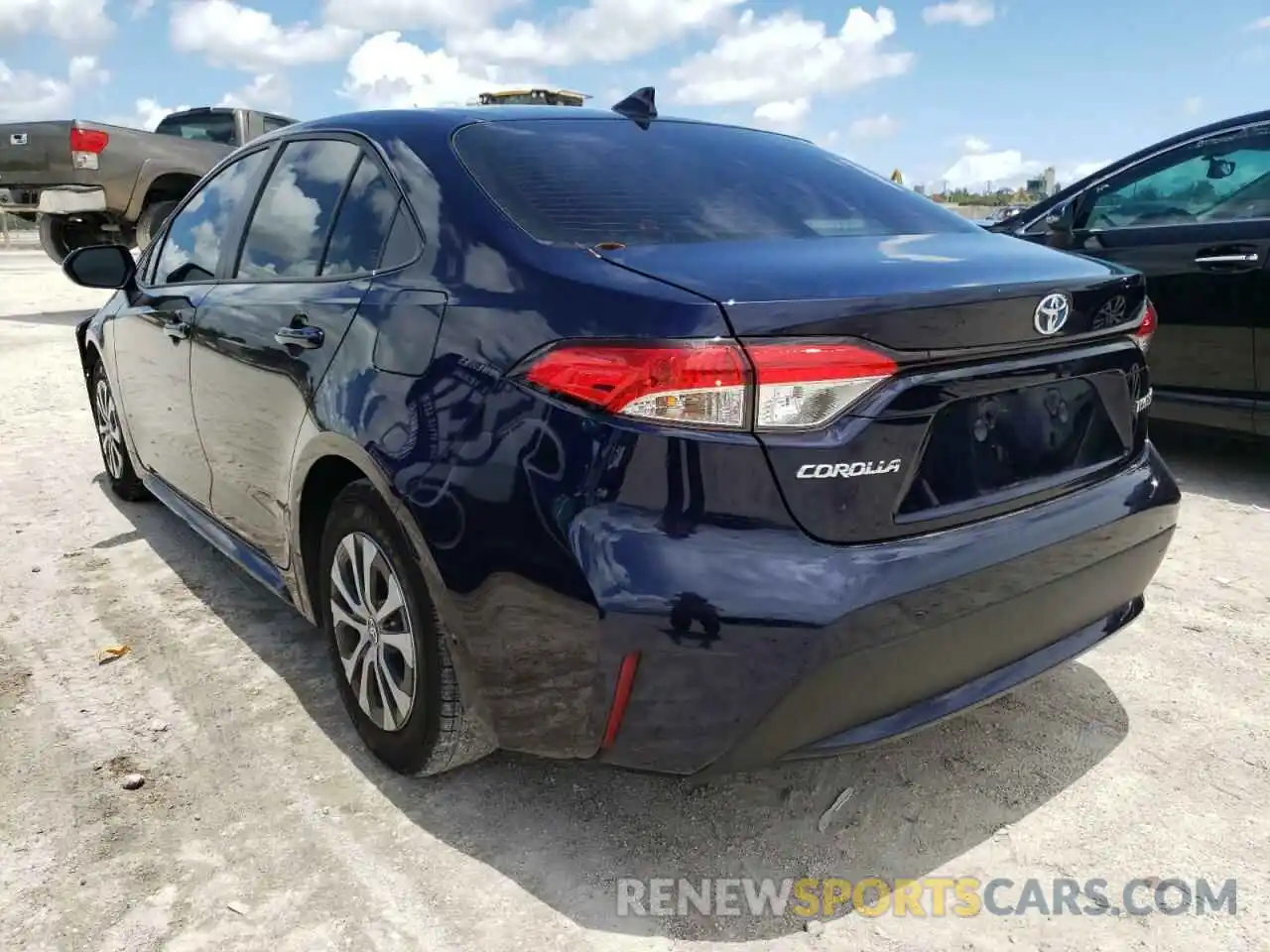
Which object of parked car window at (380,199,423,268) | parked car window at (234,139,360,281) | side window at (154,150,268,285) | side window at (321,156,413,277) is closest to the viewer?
parked car window at (380,199,423,268)

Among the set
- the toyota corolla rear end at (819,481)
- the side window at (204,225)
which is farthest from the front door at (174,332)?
the toyota corolla rear end at (819,481)

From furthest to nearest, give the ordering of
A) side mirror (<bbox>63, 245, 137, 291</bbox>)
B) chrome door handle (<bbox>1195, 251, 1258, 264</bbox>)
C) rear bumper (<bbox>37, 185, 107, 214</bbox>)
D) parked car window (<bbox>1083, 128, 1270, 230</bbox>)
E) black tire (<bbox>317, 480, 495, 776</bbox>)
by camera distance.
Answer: rear bumper (<bbox>37, 185, 107, 214</bbox>)
parked car window (<bbox>1083, 128, 1270, 230</bbox>)
chrome door handle (<bbox>1195, 251, 1258, 264</bbox>)
side mirror (<bbox>63, 245, 137, 291</bbox>)
black tire (<bbox>317, 480, 495, 776</bbox>)

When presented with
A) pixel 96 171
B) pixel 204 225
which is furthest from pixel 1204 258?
pixel 96 171

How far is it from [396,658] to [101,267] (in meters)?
2.77

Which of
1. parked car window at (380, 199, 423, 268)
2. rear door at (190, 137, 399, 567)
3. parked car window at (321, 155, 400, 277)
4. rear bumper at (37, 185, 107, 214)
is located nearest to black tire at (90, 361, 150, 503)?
rear door at (190, 137, 399, 567)

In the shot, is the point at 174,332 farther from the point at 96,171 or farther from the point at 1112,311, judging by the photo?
the point at 96,171

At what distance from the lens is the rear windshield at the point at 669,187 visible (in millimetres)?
2242

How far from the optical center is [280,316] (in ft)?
8.92

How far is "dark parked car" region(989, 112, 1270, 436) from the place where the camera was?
448 centimetres

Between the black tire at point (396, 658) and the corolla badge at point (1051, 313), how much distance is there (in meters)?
1.37

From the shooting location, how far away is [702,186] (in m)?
2.51

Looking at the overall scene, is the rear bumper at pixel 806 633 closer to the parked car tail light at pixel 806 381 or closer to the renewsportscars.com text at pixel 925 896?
the parked car tail light at pixel 806 381

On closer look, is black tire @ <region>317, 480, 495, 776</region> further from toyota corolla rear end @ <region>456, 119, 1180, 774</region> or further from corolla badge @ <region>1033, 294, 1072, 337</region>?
corolla badge @ <region>1033, 294, 1072, 337</region>

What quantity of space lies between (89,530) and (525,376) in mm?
3259
